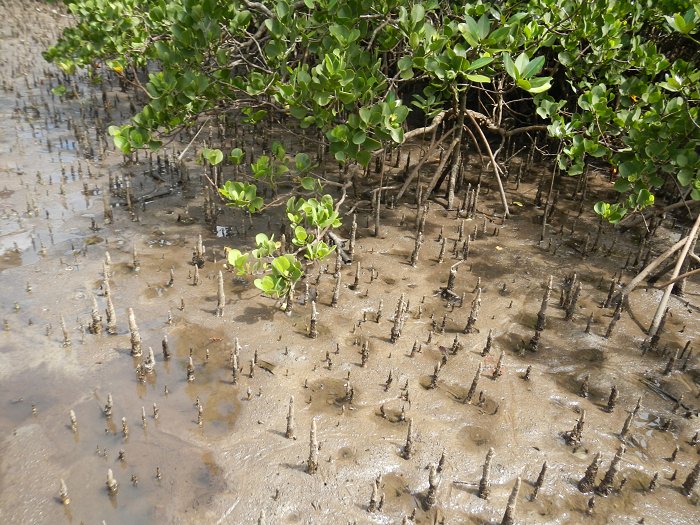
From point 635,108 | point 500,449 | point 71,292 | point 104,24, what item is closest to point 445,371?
point 500,449

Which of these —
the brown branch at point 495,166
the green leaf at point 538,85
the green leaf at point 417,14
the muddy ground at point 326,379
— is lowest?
→ the muddy ground at point 326,379

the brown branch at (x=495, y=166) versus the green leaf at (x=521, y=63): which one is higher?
the green leaf at (x=521, y=63)

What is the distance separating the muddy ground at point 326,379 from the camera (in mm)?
2445

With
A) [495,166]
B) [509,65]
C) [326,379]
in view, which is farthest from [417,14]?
[326,379]

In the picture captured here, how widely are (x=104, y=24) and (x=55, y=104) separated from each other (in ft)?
11.8

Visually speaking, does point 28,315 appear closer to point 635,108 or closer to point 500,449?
point 500,449

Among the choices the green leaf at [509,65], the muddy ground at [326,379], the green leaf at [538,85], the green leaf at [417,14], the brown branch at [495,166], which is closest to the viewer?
the muddy ground at [326,379]

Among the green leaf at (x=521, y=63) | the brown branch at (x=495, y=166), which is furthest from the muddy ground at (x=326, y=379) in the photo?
the green leaf at (x=521, y=63)

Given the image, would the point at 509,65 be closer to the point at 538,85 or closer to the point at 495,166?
the point at 538,85

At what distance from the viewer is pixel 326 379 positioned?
3.05 metres

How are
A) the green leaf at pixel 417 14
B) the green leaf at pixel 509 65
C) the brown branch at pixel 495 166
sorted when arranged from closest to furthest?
the green leaf at pixel 509 65
the green leaf at pixel 417 14
the brown branch at pixel 495 166

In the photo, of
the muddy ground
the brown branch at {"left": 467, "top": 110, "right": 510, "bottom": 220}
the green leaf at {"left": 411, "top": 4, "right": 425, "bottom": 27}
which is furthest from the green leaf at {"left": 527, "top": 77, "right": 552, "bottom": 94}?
the brown branch at {"left": 467, "top": 110, "right": 510, "bottom": 220}

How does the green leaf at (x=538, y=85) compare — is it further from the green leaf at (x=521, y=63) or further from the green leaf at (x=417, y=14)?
the green leaf at (x=417, y=14)

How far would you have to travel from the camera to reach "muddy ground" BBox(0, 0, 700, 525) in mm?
2445
